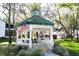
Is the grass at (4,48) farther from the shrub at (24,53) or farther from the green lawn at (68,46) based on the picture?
the green lawn at (68,46)

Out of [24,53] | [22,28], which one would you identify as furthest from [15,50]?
[22,28]

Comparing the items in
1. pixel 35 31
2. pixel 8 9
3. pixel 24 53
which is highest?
pixel 8 9

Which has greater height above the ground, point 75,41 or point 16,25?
point 16,25

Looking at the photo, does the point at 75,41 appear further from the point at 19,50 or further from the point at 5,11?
the point at 5,11

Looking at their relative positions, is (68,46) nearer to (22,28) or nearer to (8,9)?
(22,28)

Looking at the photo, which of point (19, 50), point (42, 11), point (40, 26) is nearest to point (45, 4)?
point (42, 11)

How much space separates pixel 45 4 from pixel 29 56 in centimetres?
50

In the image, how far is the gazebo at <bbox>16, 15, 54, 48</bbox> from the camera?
2.18 metres

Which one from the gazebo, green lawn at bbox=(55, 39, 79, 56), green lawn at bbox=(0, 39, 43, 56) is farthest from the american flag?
green lawn at bbox=(55, 39, 79, 56)

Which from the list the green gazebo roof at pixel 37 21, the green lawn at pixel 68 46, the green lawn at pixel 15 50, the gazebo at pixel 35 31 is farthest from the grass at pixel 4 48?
the green lawn at pixel 68 46

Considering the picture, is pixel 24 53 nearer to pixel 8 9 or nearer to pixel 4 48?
pixel 4 48

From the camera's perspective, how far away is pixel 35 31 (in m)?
2.19

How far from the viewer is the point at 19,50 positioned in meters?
2.17

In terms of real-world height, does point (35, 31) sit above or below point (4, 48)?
above
